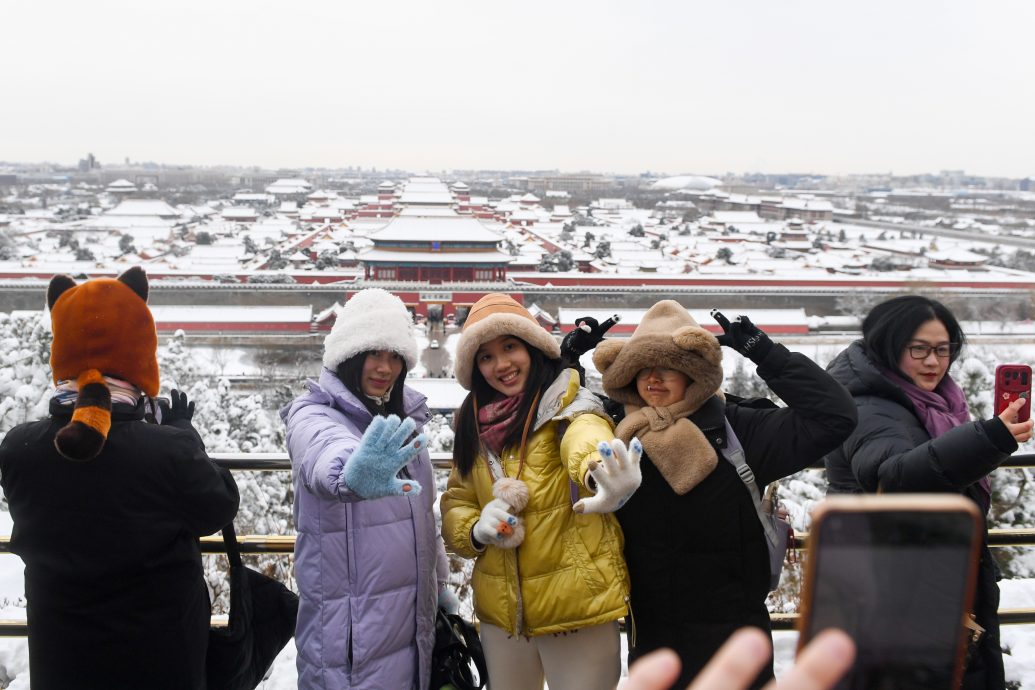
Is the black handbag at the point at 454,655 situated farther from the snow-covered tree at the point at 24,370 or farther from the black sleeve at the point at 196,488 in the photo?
the snow-covered tree at the point at 24,370

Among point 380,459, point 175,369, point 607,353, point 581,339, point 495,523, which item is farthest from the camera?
point 175,369

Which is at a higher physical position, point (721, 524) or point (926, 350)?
point (926, 350)

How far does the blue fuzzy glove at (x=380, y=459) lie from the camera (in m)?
1.11

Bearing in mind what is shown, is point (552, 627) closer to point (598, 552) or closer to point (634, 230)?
point (598, 552)

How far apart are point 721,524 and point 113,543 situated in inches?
36.2

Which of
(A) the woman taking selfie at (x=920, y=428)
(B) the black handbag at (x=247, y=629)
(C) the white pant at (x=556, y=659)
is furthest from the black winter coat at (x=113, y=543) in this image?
(A) the woman taking selfie at (x=920, y=428)

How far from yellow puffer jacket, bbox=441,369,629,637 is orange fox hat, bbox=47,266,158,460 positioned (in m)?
0.56

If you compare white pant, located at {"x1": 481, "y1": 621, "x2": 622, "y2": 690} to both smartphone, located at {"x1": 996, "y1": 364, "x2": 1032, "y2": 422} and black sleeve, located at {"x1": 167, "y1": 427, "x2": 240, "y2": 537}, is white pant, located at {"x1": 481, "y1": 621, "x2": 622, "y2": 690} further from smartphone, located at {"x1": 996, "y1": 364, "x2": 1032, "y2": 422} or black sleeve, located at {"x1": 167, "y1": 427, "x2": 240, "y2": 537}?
smartphone, located at {"x1": 996, "y1": 364, "x2": 1032, "y2": 422}

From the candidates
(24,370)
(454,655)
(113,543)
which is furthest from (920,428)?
(24,370)

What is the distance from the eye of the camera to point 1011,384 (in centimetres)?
126

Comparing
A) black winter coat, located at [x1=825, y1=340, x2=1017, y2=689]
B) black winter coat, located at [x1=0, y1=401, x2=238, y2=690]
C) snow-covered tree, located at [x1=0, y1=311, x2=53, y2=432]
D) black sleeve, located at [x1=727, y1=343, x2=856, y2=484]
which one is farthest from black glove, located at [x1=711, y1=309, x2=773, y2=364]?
snow-covered tree, located at [x1=0, y1=311, x2=53, y2=432]

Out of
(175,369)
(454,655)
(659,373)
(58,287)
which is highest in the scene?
(58,287)

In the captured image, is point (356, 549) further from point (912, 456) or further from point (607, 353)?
point (912, 456)

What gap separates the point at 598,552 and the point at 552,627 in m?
0.14
